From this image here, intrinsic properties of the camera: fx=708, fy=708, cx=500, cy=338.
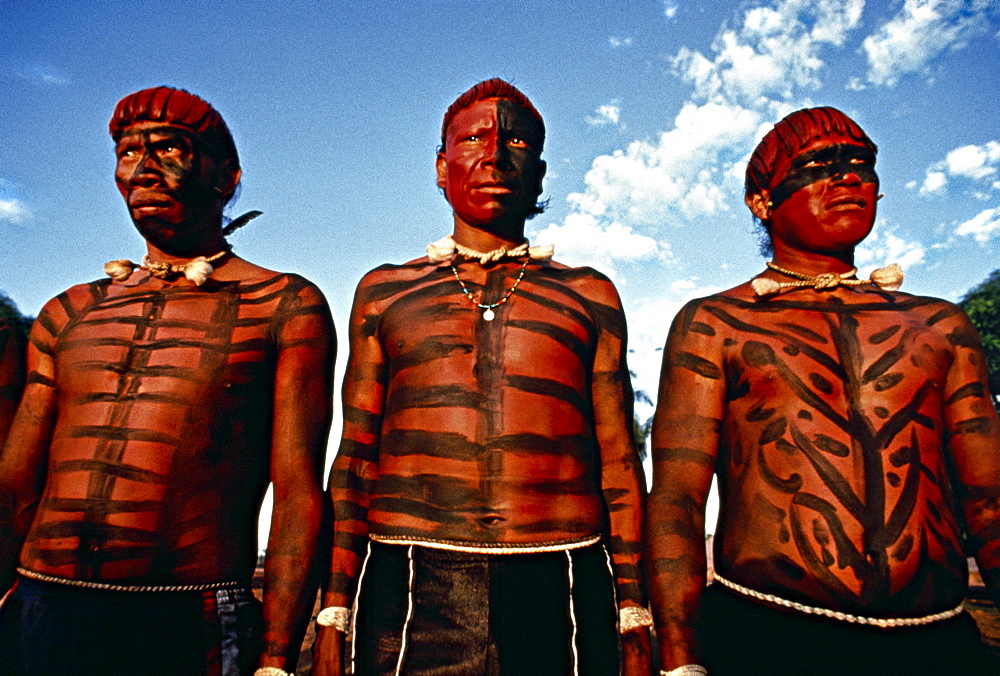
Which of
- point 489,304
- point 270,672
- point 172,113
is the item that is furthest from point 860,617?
point 172,113

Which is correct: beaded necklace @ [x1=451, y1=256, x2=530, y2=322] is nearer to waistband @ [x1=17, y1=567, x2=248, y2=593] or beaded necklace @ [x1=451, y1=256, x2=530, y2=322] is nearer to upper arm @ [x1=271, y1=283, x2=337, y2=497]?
upper arm @ [x1=271, y1=283, x2=337, y2=497]

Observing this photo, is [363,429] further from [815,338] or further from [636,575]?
[815,338]

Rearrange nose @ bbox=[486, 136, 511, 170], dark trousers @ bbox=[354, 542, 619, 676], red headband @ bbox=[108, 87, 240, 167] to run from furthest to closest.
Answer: red headband @ bbox=[108, 87, 240, 167] < nose @ bbox=[486, 136, 511, 170] < dark trousers @ bbox=[354, 542, 619, 676]

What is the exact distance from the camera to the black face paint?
3600 mm

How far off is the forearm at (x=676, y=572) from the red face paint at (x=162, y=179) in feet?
9.31

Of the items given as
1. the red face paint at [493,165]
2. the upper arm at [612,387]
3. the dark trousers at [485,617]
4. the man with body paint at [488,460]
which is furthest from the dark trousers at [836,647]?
the red face paint at [493,165]

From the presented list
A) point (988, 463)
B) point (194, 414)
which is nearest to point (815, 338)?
→ point (988, 463)

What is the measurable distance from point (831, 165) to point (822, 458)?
4.96 feet

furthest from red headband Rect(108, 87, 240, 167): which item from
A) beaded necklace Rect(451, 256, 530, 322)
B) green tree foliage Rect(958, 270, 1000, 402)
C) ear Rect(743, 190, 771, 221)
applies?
green tree foliage Rect(958, 270, 1000, 402)

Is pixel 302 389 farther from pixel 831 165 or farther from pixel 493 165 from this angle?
pixel 831 165

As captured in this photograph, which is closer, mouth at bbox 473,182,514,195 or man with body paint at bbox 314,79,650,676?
man with body paint at bbox 314,79,650,676

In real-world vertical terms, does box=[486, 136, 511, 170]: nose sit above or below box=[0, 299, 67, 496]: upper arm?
above

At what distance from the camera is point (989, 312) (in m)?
15.8

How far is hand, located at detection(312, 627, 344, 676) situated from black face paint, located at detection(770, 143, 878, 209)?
3.05 m
